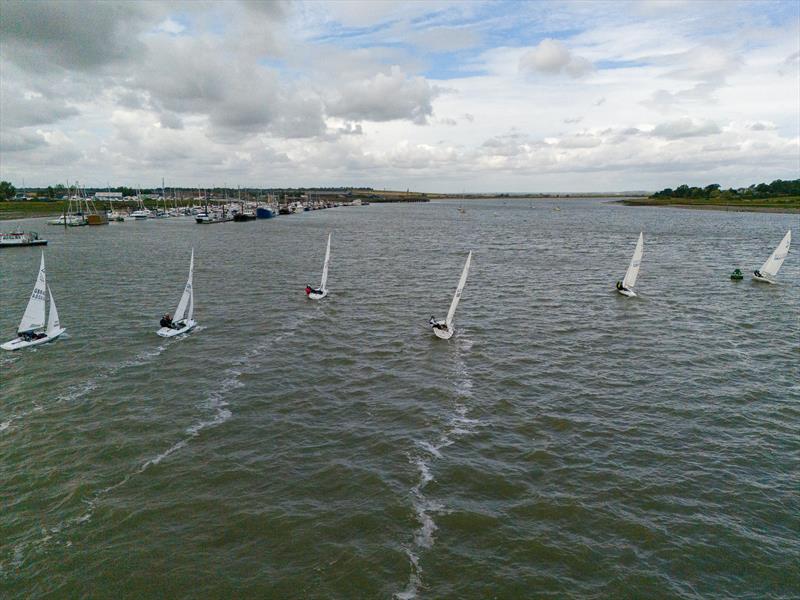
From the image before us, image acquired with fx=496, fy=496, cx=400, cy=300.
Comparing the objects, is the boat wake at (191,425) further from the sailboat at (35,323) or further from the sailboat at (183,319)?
the sailboat at (35,323)

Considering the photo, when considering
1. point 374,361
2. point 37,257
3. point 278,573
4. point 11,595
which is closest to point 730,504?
point 278,573

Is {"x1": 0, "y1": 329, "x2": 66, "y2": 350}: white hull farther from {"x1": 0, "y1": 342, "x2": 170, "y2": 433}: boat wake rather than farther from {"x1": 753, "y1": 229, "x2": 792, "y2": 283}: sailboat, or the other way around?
{"x1": 753, "y1": 229, "x2": 792, "y2": 283}: sailboat

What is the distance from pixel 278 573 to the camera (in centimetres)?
1798

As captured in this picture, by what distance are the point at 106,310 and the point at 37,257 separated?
2163 inches

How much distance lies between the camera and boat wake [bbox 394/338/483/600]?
60.4ft

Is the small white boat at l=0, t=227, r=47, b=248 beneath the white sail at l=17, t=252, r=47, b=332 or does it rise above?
above

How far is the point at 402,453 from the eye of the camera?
Result: 85.0 feet

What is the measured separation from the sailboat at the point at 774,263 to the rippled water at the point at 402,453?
20773 millimetres

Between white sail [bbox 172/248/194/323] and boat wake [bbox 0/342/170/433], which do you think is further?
white sail [bbox 172/248/194/323]

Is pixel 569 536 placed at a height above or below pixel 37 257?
below

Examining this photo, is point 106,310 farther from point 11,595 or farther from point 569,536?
point 569,536

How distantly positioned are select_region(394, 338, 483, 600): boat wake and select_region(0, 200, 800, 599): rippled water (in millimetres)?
132

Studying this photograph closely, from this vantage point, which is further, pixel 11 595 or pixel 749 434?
pixel 749 434

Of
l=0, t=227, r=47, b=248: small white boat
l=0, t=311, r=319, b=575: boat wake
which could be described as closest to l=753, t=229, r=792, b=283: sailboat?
l=0, t=311, r=319, b=575: boat wake
